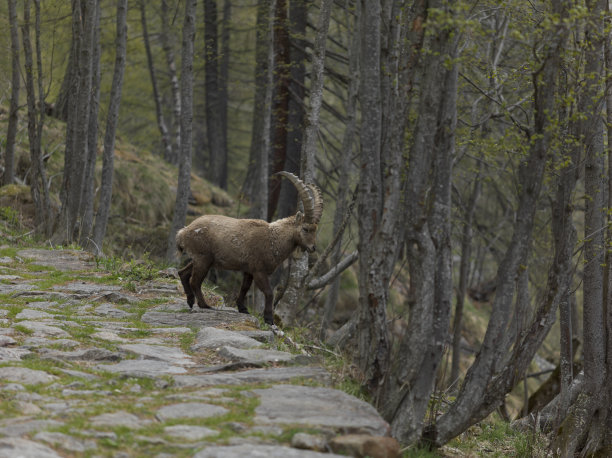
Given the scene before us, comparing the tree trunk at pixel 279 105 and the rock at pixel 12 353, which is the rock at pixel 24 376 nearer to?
the rock at pixel 12 353

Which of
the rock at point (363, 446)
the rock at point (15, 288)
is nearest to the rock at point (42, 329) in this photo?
the rock at point (15, 288)

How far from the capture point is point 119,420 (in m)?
5.34

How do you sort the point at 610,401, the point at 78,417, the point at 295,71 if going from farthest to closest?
the point at 295,71 < the point at 610,401 < the point at 78,417

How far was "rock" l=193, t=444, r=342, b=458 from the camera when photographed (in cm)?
473

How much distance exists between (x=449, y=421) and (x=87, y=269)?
7533 millimetres

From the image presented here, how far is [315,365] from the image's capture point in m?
7.41

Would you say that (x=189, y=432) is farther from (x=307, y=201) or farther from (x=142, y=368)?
Answer: (x=307, y=201)

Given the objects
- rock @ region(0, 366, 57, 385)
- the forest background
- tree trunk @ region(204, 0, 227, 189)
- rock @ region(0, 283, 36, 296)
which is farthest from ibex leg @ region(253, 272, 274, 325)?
tree trunk @ region(204, 0, 227, 189)

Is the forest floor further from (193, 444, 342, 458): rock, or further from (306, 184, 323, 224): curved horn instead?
(306, 184, 323, 224): curved horn

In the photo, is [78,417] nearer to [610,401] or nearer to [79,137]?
[610,401]

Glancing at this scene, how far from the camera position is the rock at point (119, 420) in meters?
5.23

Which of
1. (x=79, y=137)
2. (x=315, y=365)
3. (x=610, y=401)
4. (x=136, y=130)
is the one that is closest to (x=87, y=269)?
(x=79, y=137)

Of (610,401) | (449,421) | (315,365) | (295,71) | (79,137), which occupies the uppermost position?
(295,71)

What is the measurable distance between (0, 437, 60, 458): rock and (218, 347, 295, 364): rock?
2801 millimetres
